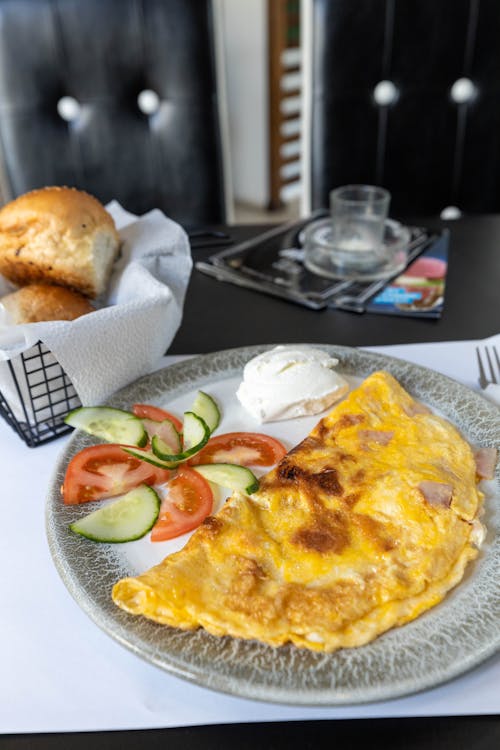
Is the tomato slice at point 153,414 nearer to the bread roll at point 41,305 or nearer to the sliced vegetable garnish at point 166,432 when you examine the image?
the sliced vegetable garnish at point 166,432

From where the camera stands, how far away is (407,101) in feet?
7.41

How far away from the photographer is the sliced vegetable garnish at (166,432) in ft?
3.39

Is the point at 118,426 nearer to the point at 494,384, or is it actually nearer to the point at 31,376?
the point at 31,376

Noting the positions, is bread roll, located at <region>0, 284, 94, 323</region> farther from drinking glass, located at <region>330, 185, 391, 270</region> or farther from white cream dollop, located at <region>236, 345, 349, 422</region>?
drinking glass, located at <region>330, 185, 391, 270</region>

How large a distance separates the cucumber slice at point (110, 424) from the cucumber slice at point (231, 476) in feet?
0.37

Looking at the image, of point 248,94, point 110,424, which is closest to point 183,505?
point 110,424

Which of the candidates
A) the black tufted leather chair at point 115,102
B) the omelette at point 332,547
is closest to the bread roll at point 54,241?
the omelette at point 332,547

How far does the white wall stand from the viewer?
452 centimetres

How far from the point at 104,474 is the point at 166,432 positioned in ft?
0.41

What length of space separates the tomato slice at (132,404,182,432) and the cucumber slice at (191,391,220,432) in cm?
4

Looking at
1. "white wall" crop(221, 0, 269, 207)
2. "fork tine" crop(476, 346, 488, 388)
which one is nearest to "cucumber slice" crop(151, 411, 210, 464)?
"fork tine" crop(476, 346, 488, 388)

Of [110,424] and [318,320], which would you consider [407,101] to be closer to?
[318,320]

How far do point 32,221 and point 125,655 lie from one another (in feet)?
2.58

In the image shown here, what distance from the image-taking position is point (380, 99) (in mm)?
2258
